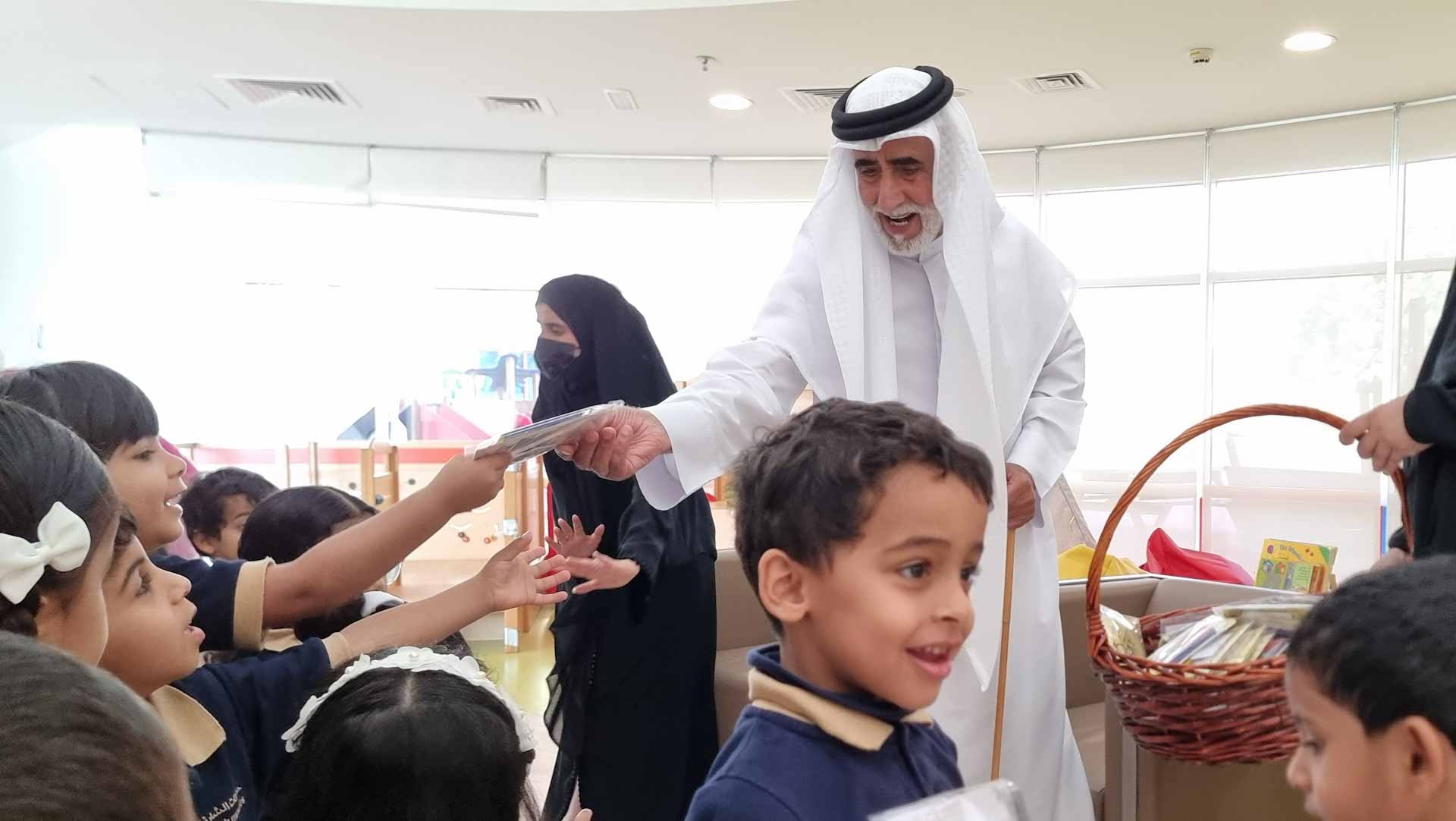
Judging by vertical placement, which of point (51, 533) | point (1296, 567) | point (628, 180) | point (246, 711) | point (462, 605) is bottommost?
point (1296, 567)

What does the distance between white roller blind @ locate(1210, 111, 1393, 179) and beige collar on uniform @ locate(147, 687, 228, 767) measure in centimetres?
828

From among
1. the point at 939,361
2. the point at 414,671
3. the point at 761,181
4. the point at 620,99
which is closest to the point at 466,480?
the point at 414,671

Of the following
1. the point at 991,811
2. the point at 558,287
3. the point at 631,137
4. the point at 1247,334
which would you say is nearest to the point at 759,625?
the point at 558,287

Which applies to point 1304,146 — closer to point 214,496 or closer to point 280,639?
point 214,496

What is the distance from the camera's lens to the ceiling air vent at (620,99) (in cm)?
722

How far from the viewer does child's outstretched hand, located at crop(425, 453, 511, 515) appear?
2031 millimetres

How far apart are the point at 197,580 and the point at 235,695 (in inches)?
Result: 11.0

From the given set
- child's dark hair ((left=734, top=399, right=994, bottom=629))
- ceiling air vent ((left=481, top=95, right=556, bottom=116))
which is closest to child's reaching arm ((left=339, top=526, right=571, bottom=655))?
child's dark hair ((left=734, top=399, right=994, bottom=629))

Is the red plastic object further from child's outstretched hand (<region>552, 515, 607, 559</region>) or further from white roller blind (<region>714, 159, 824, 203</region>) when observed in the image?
white roller blind (<region>714, 159, 824, 203</region>)

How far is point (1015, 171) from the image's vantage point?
29.5ft

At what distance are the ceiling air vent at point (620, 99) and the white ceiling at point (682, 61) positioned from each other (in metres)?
0.08

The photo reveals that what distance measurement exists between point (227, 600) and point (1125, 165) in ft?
26.3

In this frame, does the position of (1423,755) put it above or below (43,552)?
below

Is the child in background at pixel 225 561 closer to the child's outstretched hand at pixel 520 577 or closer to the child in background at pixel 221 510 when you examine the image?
the child's outstretched hand at pixel 520 577
